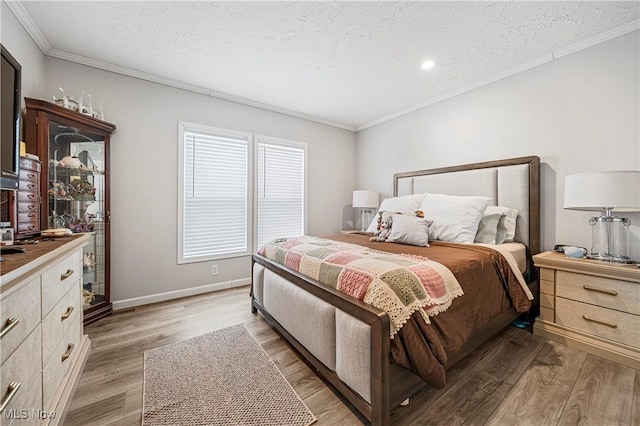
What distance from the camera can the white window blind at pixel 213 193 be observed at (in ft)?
10.1

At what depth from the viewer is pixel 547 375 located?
5.36 ft

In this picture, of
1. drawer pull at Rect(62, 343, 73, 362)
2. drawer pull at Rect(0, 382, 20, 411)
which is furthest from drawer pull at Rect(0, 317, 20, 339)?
drawer pull at Rect(62, 343, 73, 362)

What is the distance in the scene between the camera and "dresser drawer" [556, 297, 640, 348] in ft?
5.68

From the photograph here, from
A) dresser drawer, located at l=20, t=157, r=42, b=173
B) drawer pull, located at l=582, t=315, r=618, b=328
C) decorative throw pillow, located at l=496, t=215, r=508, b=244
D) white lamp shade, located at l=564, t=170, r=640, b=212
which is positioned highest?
dresser drawer, located at l=20, t=157, r=42, b=173

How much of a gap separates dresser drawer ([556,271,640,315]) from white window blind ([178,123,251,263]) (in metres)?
3.35

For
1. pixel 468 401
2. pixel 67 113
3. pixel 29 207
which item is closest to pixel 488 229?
pixel 468 401

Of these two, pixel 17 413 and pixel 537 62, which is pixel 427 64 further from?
pixel 17 413

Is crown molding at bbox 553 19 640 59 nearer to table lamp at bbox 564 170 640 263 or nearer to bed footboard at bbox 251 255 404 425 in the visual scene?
table lamp at bbox 564 170 640 263

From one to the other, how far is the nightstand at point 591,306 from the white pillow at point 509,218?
1.21 feet

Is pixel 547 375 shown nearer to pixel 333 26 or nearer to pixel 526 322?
pixel 526 322

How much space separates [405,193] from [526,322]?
200 centimetres

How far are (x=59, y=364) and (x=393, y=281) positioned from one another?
71.6 inches

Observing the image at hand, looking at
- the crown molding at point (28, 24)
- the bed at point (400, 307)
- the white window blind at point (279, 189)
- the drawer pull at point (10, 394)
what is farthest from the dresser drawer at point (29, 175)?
the white window blind at point (279, 189)

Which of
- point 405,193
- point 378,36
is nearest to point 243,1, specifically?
point 378,36
